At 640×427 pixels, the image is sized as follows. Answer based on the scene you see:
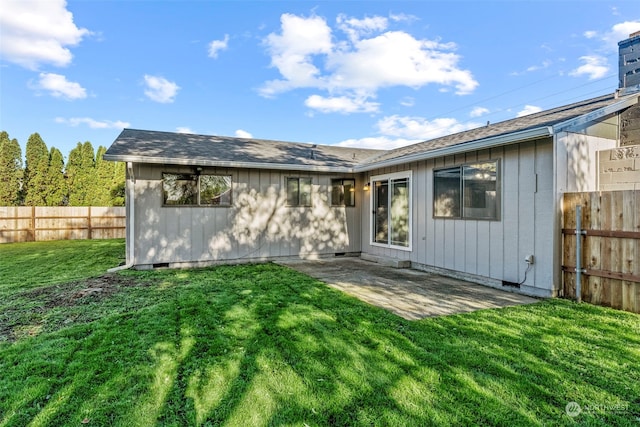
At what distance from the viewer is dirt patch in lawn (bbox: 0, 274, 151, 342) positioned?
3614 millimetres

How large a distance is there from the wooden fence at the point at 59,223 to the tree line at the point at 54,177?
8.46 ft

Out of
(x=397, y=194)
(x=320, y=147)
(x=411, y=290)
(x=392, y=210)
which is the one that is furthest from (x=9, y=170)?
(x=411, y=290)

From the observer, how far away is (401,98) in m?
18.5

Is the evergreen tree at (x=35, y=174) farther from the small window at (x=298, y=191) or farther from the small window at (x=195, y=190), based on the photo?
the small window at (x=298, y=191)

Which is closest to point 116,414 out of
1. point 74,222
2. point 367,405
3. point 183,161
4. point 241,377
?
point 241,377

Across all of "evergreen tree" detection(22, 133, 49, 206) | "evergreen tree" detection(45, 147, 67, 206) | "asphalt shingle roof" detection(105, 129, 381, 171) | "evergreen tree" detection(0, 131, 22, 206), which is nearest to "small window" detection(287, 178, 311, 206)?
"asphalt shingle roof" detection(105, 129, 381, 171)

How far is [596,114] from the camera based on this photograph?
5.05m

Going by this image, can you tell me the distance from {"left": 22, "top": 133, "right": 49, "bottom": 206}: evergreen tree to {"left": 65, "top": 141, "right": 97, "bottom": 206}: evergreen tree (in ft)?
3.47

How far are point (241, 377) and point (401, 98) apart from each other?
1851 cm

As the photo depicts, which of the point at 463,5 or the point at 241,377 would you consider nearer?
the point at 241,377

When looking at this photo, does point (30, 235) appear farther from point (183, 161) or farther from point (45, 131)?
point (183, 161)

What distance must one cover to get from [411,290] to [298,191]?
4.53m

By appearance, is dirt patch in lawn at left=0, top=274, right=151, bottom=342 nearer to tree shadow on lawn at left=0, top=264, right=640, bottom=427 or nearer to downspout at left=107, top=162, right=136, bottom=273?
tree shadow on lawn at left=0, top=264, right=640, bottom=427

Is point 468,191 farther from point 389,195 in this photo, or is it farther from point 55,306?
point 55,306
